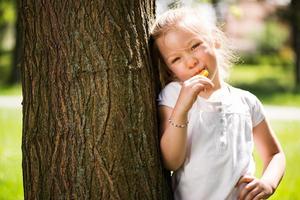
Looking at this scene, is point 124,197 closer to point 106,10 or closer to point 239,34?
point 106,10

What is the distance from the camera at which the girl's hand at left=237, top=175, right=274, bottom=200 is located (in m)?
2.72

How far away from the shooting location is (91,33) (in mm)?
2633

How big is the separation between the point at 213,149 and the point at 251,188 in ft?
0.88

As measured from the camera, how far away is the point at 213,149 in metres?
2.72

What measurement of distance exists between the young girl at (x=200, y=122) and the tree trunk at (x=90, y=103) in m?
0.14

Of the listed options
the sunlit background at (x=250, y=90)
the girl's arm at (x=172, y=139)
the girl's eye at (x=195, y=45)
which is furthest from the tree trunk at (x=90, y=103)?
the sunlit background at (x=250, y=90)

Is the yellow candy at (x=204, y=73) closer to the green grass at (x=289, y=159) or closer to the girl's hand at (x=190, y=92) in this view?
the girl's hand at (x=190, y=92)

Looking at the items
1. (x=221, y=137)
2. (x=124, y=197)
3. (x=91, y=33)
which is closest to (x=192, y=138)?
(x=221, y=137)

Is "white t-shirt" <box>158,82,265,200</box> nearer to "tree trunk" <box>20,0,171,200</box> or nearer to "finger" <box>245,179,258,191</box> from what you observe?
"finger" <box>245,179,258,191</box>

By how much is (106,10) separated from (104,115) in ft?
1.63

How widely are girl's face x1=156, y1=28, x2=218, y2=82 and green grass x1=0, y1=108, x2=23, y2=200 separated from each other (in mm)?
2096

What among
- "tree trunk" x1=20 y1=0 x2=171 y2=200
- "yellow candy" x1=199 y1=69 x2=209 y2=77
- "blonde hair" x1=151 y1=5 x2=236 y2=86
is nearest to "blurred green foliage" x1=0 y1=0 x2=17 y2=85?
"blonde hair" x1=151 y1=5 x2=236 y2=86

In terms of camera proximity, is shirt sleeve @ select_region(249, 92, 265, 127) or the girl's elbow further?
shirt sleeve @ select_region(249, 92, 265, 127)

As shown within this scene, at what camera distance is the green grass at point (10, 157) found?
4531mm
